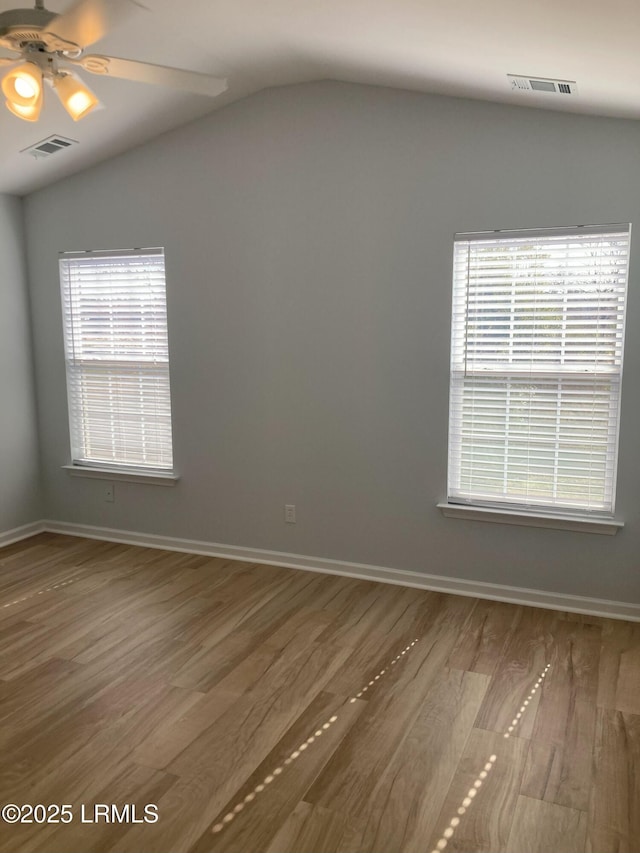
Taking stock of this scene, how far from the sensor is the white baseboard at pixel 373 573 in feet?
11.9

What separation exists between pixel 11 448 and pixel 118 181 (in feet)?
6.77

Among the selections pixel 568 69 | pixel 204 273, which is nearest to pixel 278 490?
pixel 204 273

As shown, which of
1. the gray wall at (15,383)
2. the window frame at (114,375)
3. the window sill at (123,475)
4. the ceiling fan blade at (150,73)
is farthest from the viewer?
the gray wall at (15,383)

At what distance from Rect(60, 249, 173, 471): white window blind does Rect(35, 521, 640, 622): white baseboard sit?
0.54 metres

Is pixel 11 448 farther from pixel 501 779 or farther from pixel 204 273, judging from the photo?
pixel 501 779

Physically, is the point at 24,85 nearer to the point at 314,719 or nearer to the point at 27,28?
the point at 27,28

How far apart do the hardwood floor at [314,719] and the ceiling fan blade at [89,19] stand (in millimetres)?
2449

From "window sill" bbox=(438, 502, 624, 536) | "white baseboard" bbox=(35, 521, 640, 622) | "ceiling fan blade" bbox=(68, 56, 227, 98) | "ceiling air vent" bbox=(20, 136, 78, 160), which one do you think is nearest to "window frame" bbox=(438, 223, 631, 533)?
"window sill" bbox=(438, 502, 624, 536)

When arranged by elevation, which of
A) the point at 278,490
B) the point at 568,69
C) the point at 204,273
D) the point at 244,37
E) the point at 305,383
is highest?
the point at 244,37

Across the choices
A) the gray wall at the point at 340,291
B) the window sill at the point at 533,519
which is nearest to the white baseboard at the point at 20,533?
the gray wall at the point at 340,291

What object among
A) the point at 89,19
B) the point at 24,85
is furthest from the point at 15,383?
the point at 89,19

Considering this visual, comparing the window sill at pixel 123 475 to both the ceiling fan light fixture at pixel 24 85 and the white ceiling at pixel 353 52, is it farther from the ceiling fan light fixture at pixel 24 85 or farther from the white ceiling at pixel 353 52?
the ceiling fan light fixture at pixel 24 85

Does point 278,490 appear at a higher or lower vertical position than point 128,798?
higher

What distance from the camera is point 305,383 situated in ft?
13.6
